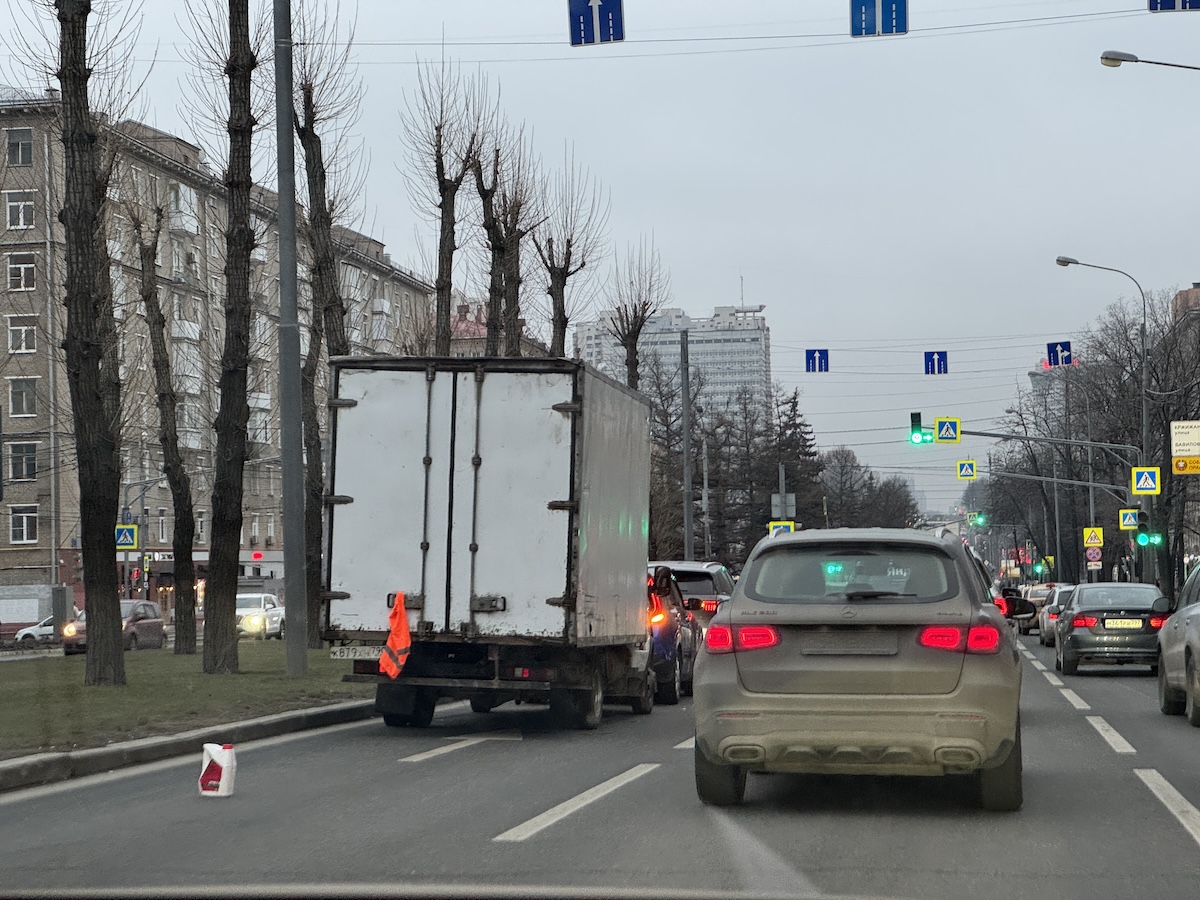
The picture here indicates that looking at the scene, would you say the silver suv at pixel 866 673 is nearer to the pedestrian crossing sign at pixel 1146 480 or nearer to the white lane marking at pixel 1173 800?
the white lane marking at pixel 1173 800

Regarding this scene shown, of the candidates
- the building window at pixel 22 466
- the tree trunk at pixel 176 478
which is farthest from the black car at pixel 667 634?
the building window at pixel 22 466

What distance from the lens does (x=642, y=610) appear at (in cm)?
1667

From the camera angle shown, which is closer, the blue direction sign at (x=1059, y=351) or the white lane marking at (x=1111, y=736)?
the white lane marking at (x=1111, y=736)

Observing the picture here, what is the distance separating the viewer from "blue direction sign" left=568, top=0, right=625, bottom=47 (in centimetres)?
1742

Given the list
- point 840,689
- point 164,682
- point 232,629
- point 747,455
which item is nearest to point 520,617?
point 840,689

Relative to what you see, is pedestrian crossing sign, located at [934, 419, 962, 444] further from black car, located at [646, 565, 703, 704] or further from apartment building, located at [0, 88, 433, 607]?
black car, located at [646, 565, 703, 704]

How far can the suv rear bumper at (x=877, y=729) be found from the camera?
8.63 m

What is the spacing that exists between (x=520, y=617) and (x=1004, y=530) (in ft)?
400

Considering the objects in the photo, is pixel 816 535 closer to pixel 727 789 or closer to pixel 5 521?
pixel 727 789

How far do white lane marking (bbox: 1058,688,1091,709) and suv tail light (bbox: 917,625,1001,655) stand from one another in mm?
9869

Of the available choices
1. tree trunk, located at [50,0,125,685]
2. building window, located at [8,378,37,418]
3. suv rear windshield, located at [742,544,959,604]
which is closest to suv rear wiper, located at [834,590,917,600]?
suv rear windshield, located at [742,544,959,604]

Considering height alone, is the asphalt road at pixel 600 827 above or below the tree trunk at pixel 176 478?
below

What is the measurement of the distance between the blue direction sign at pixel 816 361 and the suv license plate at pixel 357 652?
3520 cm

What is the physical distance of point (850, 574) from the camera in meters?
9.09
